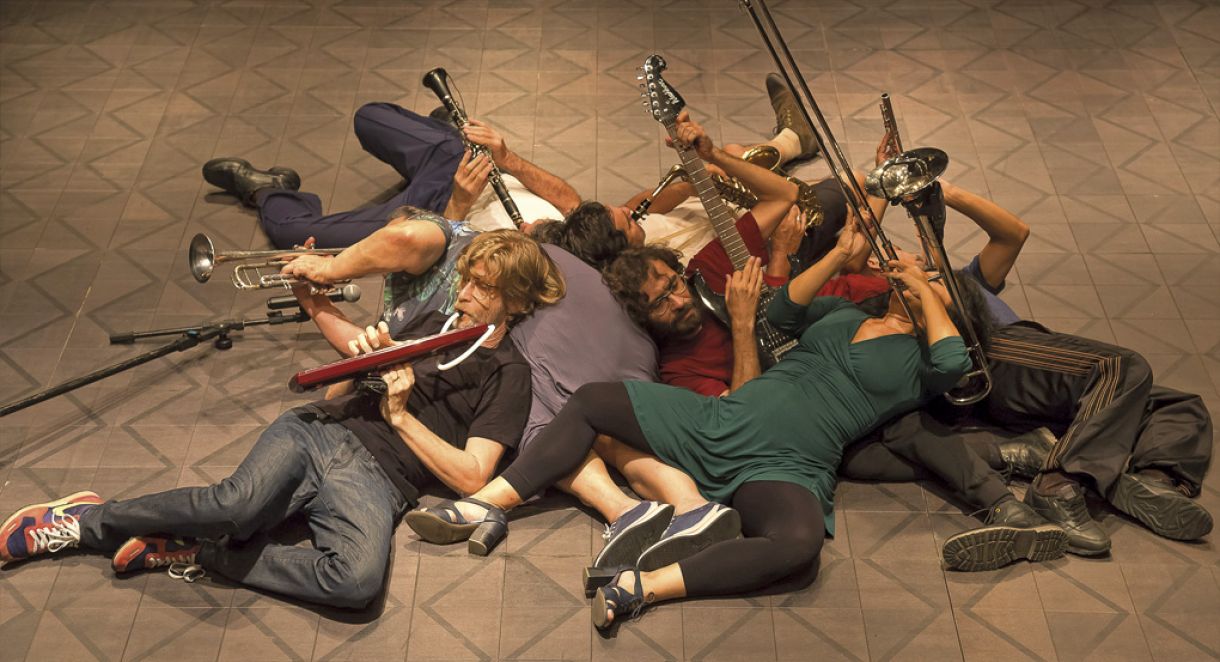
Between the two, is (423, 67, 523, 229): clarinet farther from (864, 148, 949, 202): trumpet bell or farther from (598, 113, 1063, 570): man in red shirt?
(864, 148, 949, 202): trumpet bell

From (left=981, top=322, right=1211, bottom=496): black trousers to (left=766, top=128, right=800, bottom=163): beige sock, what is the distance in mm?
1196

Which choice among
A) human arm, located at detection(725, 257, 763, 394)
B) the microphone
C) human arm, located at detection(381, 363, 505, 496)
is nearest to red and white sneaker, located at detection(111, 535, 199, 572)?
human arm, located at detection(381, 363, 505, 496)

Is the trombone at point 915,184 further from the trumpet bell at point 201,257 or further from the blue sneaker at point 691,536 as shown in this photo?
the trumpet bell at point 201,257

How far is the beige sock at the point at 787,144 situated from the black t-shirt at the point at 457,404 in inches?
58.1

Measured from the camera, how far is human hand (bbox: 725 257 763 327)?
327 centimetres

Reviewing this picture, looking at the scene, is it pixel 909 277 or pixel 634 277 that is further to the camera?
pixel 634 277

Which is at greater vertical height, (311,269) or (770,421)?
(311,269)

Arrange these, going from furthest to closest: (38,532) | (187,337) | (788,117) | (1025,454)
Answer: (788,117), (187,337), (1025,454), (38,532)

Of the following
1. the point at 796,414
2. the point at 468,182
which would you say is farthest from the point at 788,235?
the point at 468,182

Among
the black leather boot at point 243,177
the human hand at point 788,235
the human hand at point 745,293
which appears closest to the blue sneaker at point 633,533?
the human hand at point 745,293

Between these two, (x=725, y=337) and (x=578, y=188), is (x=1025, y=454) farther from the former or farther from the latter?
(x=578, y=188)

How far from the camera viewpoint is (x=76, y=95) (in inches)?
182

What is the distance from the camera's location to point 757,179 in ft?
11.7

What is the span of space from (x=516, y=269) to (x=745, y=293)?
60cm
